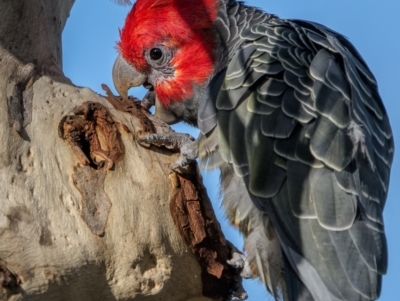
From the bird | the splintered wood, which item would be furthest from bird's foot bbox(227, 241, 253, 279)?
the splintered wood

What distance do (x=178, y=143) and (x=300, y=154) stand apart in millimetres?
731

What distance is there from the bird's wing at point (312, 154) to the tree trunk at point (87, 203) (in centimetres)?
40

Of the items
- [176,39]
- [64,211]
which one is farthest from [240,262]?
[176,39]

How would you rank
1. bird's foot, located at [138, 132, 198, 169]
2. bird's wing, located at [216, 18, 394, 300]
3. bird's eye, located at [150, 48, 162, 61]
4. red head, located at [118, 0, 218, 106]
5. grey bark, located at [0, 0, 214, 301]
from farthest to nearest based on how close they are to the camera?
bird's eye, located at [150, 48, 162, 61]
red head, located at [118, 0, 218, 106]
bird's foot, located at [138, 132, 198, 169]
bird's wing, located at [216, 18, 394, 300]
grey bark, located at [0, 0, 214, 301]

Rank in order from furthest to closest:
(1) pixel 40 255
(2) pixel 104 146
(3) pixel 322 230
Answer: (2) pixel 104 146 < (3) pixel 322 230 < (1) pixel 40 255

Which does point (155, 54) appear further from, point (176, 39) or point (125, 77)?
point (125, 77)

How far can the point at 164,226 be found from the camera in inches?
129

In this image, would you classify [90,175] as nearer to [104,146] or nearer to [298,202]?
[104,146]

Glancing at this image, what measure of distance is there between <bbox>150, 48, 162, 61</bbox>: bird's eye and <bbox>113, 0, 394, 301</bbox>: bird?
366mm

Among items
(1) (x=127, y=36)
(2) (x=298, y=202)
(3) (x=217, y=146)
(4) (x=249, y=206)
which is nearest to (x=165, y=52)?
(1) (x=127, y=36)

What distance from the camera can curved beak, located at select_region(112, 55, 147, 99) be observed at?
4.73m

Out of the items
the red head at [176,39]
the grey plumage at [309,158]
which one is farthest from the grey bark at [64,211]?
the red head at [176,39]

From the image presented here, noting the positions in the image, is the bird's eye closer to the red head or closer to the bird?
the red head

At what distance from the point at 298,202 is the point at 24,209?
53.7 inches
